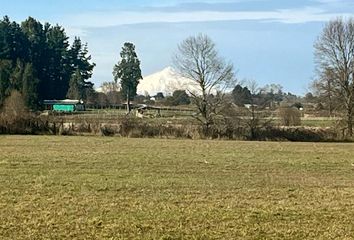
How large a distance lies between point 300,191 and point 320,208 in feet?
10.9

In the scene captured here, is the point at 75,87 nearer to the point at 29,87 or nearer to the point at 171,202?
the point at 29,87

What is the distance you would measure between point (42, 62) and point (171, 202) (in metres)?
102

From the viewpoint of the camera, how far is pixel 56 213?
1172cm

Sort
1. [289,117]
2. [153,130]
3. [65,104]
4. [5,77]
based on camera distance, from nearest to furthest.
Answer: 1. [153,130]
2. [289,117]
3. [5,77]
4. [65,104]

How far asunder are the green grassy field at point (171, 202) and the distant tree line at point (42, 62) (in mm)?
75906

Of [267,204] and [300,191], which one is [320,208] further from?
[300,191]

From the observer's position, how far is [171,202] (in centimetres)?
1363

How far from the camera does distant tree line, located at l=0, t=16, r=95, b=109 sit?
317 feet

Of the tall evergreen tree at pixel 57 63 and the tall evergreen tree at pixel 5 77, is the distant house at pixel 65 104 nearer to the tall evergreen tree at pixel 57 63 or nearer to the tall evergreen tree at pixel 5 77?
the tall evergreen tree at pixel 57 63

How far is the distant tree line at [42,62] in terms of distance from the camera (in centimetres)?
9656

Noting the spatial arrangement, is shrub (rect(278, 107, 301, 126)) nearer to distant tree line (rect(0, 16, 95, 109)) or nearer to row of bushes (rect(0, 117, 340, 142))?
row of bushes (rect(0, 117, 340, 142))

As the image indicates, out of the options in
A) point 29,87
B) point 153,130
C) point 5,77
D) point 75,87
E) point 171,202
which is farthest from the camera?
Answer: point 75,87

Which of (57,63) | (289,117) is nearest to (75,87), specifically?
(57,63)

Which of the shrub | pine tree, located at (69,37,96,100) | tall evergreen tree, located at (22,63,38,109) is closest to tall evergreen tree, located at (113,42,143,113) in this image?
pine tree, located at (69,37,96,100)
